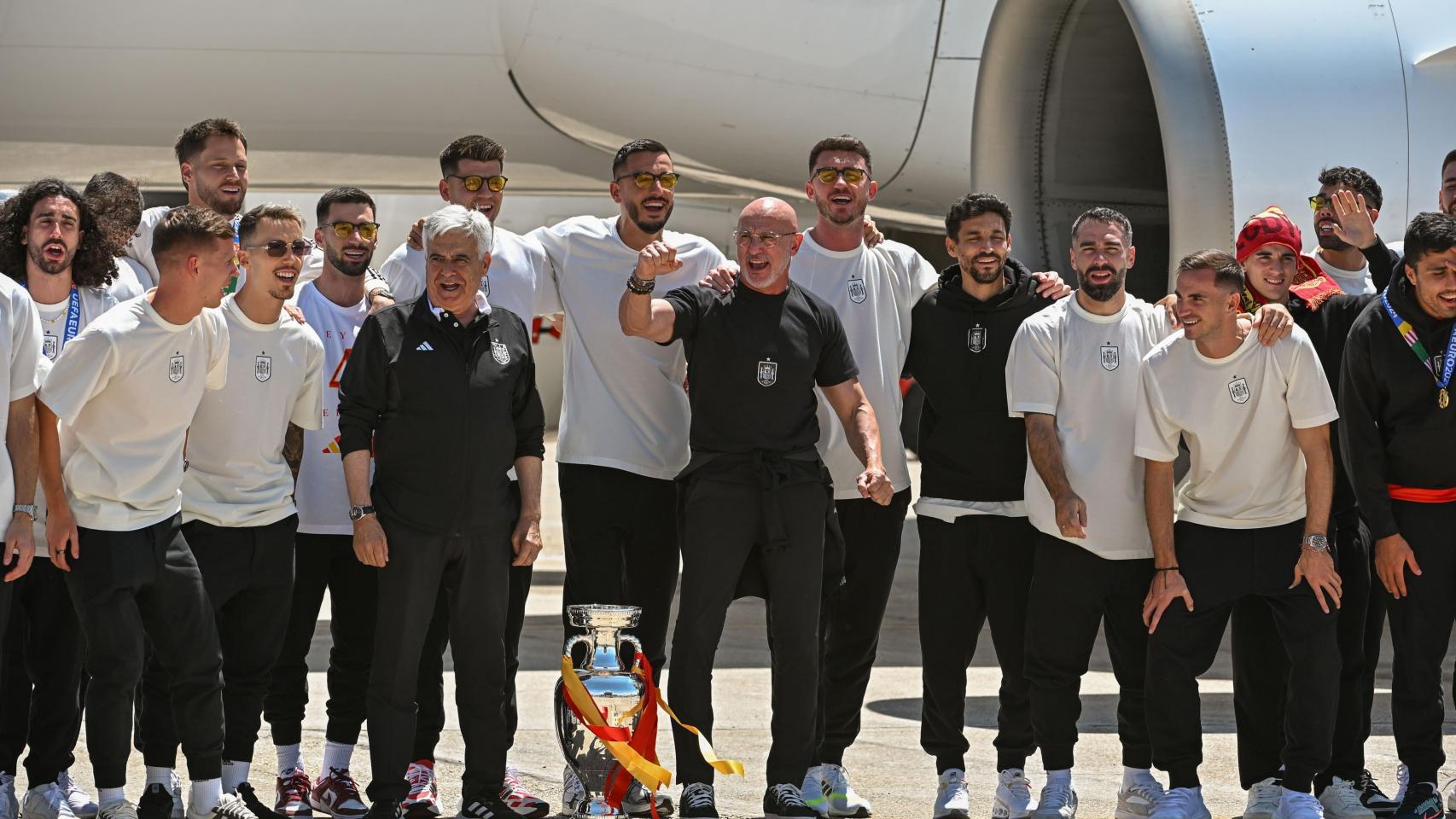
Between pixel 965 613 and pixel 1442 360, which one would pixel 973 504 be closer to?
pixel 965 613

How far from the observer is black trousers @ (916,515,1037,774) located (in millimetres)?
4746

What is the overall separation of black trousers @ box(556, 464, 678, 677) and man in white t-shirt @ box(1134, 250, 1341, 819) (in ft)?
4.38

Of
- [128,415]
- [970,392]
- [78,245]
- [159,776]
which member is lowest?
[159,776]

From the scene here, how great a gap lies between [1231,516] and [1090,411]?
45 centimetres

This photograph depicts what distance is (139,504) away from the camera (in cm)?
415

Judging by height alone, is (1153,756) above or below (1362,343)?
below

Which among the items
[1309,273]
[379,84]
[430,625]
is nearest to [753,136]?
[379,84]

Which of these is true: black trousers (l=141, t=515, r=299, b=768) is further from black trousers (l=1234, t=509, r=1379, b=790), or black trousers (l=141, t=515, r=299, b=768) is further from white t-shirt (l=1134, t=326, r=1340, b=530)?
black trousers (l=1234, t=509, r=1379, b=790)

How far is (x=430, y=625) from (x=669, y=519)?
734 millimetres

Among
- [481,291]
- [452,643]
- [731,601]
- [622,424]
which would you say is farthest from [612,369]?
[452,643]

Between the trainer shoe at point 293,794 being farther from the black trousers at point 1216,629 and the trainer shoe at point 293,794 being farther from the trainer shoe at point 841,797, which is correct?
the black trousers at point 1216,629

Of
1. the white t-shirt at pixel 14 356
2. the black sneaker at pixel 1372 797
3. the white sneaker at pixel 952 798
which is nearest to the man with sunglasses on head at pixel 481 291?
the white t-shirt at pixel 14 356

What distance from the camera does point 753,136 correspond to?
27.4 feet

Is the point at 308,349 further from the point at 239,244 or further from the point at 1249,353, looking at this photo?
the point at 1249,353
